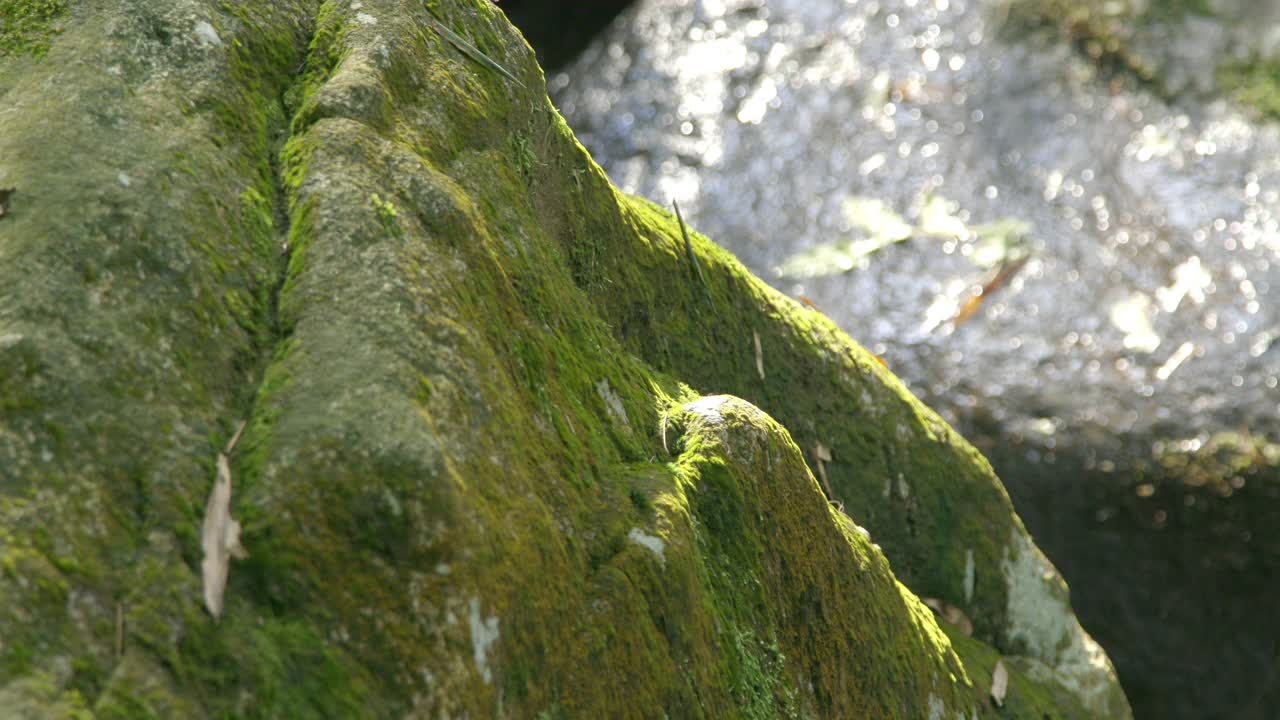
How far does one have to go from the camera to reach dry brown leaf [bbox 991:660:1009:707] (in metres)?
2.63

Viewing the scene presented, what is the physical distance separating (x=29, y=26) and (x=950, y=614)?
2285 mm

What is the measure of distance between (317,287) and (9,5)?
0.67 metres

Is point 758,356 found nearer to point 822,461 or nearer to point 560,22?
point 822,461

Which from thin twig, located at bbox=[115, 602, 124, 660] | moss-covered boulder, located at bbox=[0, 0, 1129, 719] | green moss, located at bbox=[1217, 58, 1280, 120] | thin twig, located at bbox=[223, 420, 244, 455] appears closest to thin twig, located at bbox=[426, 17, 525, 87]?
moss-covered boulder, located at bbox=[0, 0, 1129, 719]

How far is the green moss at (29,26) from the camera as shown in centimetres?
167

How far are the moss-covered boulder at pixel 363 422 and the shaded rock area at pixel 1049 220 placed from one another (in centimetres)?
312

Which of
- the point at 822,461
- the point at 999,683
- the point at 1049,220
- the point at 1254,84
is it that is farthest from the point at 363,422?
the point at 1254,84

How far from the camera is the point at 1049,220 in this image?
6.16 metres

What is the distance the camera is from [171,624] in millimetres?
1264

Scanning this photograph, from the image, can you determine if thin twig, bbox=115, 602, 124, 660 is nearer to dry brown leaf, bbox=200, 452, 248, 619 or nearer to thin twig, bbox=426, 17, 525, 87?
dry brown leaf, bbox=200, 452, 248, 619

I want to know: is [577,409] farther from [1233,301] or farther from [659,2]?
[659,2]

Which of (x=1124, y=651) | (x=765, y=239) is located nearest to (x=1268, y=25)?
(x=765, y=239)

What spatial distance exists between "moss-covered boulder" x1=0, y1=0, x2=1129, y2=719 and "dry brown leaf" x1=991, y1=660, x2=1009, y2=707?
281 millimetres

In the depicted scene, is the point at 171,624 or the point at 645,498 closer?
the point at 171,624
